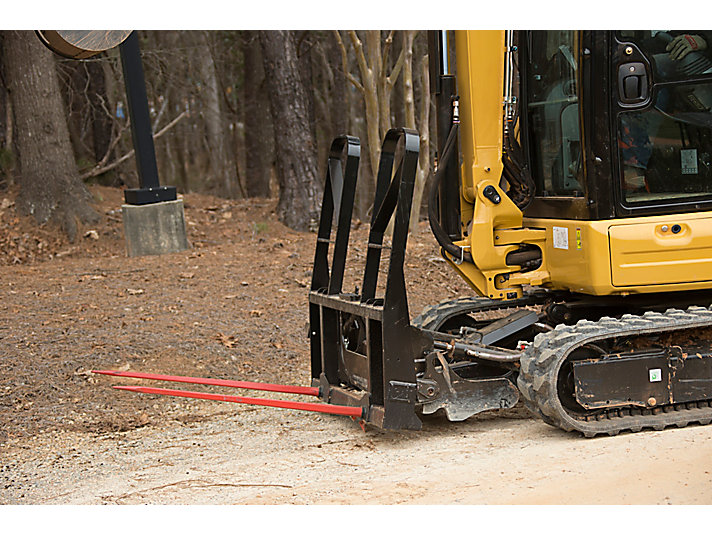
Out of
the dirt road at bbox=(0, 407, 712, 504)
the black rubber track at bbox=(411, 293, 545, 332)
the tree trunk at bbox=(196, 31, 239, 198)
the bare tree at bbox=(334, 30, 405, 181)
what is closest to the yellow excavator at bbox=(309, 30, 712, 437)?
the dirt road at bbox=(0, 407, 712, 504)

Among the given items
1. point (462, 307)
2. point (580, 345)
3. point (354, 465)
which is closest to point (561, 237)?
point (580, 345)

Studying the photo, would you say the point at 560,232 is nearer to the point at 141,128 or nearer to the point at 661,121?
the point at 661,121

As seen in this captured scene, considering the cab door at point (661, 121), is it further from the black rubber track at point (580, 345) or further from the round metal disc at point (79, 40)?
the round metal disc at point (79, 40)

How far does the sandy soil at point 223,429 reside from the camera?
435 cm

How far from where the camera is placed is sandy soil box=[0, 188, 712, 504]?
435cm

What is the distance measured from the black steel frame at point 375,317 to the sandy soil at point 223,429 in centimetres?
29

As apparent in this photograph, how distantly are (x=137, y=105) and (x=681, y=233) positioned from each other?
8.11 m

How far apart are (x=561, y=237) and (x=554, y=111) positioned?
817mm

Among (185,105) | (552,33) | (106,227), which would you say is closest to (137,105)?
(106,227)

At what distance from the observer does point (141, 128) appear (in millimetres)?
11367

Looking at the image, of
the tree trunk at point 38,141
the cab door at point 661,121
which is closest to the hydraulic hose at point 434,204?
the cab door at point 661,121

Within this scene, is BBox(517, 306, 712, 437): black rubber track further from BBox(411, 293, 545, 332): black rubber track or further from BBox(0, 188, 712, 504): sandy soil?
BBox(411, 293, 545, 332): black rubber track

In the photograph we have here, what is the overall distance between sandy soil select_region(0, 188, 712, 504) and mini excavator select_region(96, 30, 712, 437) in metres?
0.31

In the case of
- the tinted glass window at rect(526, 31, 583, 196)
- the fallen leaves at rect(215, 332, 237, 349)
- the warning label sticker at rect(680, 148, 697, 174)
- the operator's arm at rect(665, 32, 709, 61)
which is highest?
the operator's arm at rect(665, 32, 709, 61)
